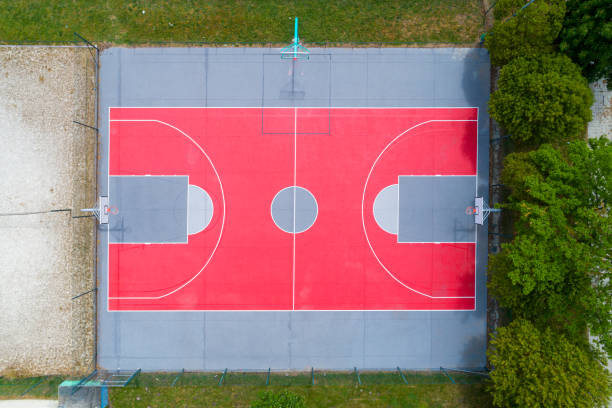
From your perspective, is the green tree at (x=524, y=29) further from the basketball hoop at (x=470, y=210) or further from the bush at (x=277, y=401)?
the bush at (x=277, y=401)

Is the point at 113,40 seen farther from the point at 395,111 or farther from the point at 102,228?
the point at 395,111

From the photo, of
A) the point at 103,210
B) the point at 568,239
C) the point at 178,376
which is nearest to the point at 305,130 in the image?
the point at 103,210

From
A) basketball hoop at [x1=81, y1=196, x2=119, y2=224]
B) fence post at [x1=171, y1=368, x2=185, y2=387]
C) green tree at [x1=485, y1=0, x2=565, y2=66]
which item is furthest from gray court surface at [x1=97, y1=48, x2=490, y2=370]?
green tree at [x1=485, y1=0, x2=565, y2=66]

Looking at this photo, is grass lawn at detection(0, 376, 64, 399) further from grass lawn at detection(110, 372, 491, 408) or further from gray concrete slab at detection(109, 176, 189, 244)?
gray concrete slab at detection(109, 176, 189, 244)

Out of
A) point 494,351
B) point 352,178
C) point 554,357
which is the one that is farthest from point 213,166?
point 554,357

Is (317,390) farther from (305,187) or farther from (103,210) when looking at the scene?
(103,210)

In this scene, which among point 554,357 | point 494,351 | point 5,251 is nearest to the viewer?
point 554,357
